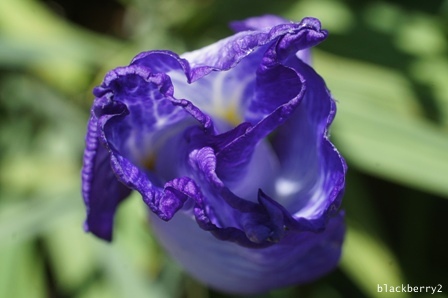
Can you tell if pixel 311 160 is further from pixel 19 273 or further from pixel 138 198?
pixel 19 273

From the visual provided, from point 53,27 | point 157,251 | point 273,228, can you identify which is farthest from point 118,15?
point 273,228

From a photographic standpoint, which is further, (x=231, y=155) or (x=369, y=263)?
(x=369, y=263)

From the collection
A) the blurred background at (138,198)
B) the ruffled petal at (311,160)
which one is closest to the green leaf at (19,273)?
the blurred background at (138,198)

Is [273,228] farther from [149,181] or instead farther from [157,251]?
[157,251]

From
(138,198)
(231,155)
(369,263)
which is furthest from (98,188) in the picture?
(369,263)

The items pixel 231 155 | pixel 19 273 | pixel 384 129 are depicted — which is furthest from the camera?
pixel 19 273

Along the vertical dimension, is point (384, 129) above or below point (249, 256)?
below

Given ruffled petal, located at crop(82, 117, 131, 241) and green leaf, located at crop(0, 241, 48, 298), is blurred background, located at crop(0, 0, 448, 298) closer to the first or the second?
green leaf, located at crop(0, 241, 48, 298)

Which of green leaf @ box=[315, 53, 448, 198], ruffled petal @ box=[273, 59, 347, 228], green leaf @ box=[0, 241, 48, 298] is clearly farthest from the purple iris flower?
green leaf @ box=[0, 241, 48, 298]
